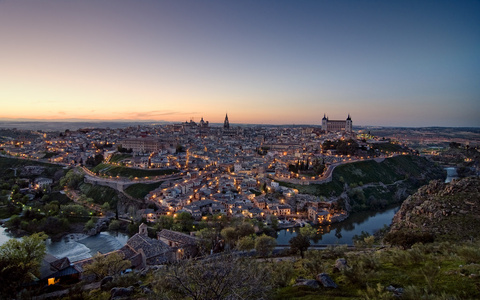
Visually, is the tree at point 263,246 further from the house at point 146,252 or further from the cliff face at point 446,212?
the cliff face at point 446,212

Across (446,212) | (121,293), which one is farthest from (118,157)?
(446,212)

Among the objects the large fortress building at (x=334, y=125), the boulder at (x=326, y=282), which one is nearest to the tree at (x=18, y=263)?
the boulder at (x=326, y=282)

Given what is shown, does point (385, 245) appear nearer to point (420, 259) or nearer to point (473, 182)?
point (420, 259)

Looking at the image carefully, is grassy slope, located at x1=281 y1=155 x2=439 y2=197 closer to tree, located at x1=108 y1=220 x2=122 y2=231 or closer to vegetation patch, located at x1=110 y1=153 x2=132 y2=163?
tree, located at x1=108 y1=220 x2=122 y2=231

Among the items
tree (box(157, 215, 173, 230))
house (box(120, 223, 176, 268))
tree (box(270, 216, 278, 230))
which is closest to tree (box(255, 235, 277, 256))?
house (box(120, 223, 176, 268))

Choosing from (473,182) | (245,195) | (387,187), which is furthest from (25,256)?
(387,187)

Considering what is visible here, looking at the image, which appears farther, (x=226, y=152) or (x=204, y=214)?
(x=226, y=152)
